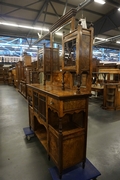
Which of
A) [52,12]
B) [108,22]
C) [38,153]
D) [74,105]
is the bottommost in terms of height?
[38,153]

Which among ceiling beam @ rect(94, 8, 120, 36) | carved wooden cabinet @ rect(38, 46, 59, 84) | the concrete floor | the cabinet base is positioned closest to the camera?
the cabinet base

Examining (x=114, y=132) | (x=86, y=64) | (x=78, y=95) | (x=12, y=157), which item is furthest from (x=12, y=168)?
(x=114, y=132)

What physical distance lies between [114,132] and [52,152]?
1.90m

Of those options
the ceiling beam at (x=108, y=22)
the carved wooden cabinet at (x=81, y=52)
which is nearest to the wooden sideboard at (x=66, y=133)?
the carved wooden cabinet at (x=81, y=52)

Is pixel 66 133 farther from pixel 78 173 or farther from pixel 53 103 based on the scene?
pixel 78 173

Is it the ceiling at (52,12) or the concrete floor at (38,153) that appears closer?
the concrete floor at (38,153)

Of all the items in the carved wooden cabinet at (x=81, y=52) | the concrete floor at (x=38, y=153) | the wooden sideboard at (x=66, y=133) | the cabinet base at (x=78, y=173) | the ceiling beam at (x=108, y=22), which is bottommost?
the concrete floor at (x=38, y=153)

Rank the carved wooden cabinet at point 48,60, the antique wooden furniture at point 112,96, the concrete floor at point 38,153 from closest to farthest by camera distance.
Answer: the concrete floor at point 38,153 < the carved wooden cabinet at point 48,60 < the antique wooden furniture at point 112,96

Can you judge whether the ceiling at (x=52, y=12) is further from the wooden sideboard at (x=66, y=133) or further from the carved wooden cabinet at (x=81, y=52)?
the wooden sideboard at (x=66, y=133)

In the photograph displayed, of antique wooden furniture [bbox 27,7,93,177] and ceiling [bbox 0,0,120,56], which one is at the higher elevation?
ceiling [bbox 0,0,120,56]

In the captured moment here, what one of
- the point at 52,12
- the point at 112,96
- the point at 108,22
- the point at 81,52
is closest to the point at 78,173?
the point at 81,52

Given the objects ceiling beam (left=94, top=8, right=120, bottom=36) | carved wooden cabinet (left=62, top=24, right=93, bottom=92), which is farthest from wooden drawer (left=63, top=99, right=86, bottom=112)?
ceiling beam (left=94, top=8, right=120, bottom=36)

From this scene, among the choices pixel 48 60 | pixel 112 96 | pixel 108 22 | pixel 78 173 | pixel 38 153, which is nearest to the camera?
pixel 78 173

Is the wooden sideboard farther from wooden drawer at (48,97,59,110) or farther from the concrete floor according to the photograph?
the concrete floor
